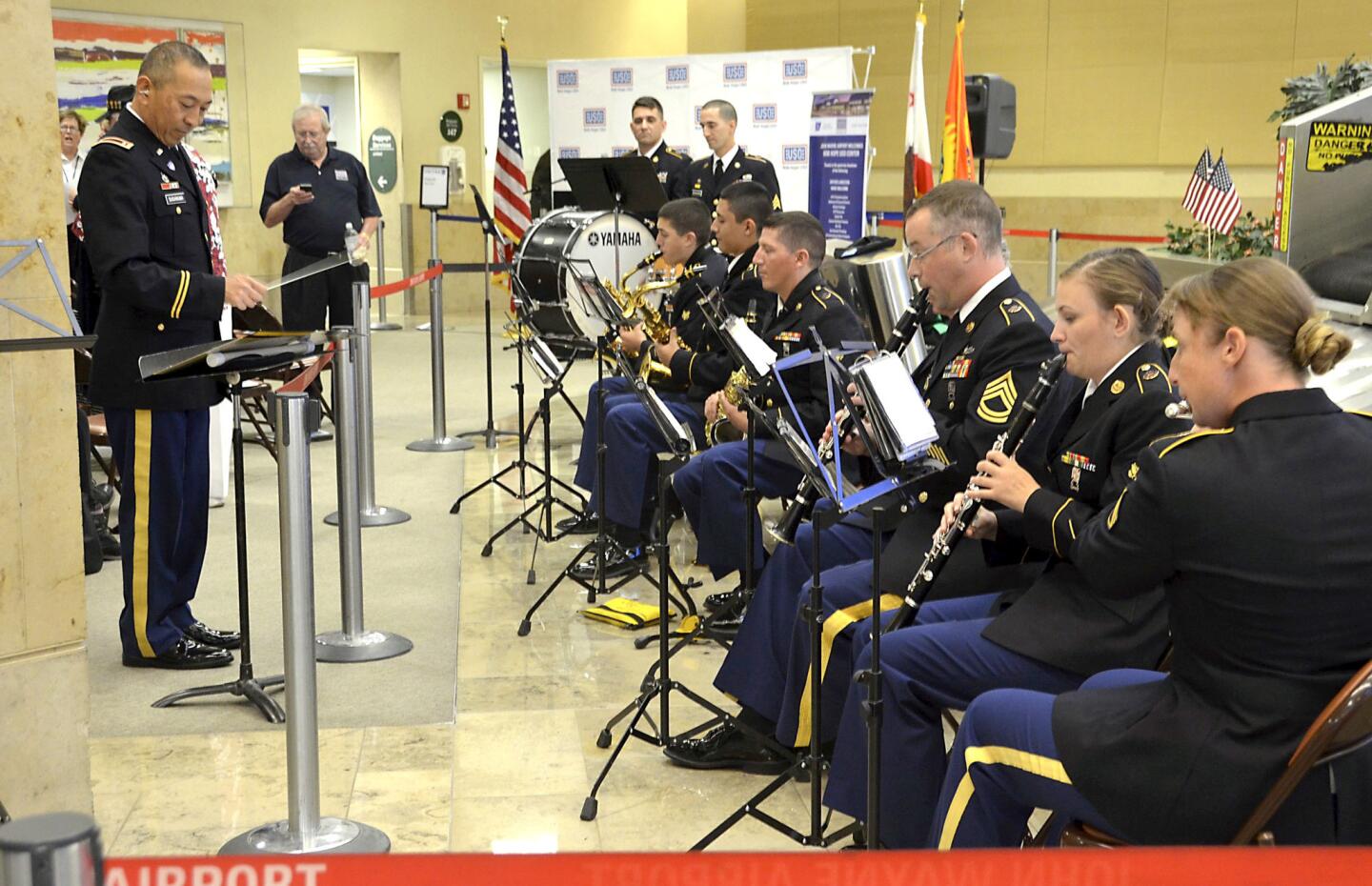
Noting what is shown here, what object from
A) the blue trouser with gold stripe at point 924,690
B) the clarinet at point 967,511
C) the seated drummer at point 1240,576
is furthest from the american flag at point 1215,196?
the seated drummer at point 1240,576

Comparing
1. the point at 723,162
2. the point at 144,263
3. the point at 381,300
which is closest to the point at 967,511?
the point at 144,263

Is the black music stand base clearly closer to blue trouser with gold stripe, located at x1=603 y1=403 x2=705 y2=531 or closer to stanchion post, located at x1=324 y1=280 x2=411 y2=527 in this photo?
stanchion post, located at x1=324 y1=280 x2=411 y2=527

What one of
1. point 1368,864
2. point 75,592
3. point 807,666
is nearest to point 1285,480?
point 1368,864

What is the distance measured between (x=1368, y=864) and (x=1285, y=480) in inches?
30.7

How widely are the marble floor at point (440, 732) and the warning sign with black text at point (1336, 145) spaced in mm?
3785

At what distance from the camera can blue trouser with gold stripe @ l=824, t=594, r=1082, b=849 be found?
277cm

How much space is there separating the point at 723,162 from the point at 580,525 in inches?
106

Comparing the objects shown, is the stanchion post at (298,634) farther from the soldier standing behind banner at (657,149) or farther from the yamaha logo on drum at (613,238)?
the soldier standing behind banner at (657,149)

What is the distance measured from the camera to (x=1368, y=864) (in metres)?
1.40

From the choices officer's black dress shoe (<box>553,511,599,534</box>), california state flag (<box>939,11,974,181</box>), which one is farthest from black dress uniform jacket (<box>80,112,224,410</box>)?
california state flag (<box>939,11,974,181</box>)

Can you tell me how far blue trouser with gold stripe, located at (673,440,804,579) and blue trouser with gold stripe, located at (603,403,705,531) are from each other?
59 cm

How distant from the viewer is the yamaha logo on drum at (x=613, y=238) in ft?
25.5

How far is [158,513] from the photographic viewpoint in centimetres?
426

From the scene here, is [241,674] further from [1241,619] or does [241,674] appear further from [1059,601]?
[1241,619]
